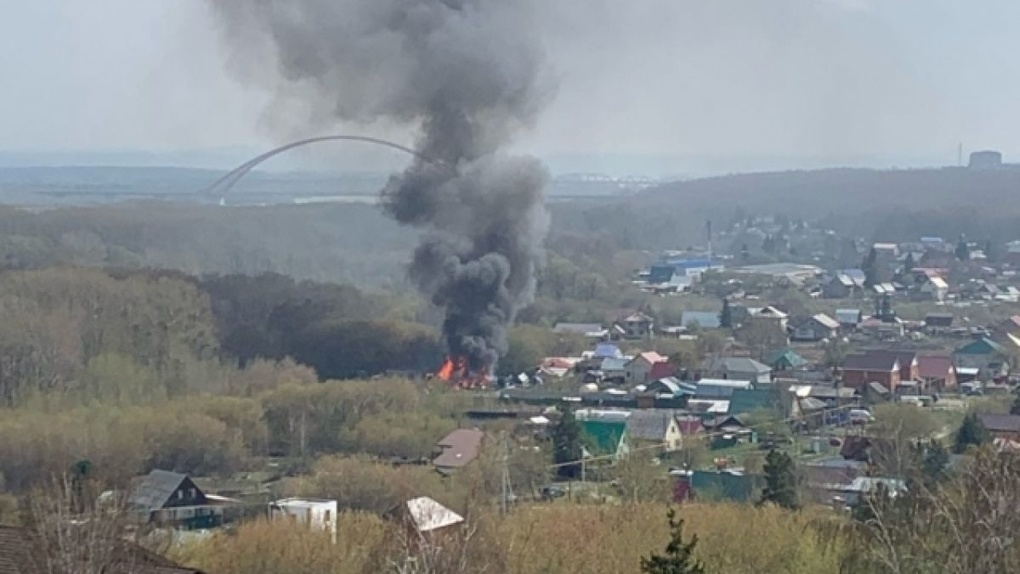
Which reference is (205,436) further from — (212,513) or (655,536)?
(655,536)

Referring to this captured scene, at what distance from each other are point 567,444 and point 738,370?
31.1 feet

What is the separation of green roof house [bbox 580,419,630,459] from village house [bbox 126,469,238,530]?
527 cm

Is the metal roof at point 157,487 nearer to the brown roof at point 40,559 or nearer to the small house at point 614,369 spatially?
the brown roof at point 40,559

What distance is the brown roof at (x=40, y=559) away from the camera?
25.6 ft

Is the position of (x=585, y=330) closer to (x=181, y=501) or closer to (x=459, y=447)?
(x=459, y=447)

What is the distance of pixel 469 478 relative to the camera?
62.9 feet

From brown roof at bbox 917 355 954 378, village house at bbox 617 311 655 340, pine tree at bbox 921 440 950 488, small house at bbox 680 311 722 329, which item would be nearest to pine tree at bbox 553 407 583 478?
pine tree at bbox 921 440 950 488

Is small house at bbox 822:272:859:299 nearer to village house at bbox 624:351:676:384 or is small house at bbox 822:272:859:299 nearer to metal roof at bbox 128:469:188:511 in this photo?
village house at bbox 624:351:676:384

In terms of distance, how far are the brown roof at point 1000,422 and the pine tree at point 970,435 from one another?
2.11ft

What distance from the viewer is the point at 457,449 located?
2242 cm

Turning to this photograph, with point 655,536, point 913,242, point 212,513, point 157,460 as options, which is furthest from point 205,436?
point 913,242

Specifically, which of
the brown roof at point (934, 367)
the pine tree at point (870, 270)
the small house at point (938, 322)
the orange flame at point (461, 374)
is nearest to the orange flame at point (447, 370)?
the orange flame at point (461, 374)

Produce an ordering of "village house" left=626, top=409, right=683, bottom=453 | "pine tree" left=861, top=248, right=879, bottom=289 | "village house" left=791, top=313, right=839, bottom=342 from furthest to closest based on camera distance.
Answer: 1. "pine tree" left=861, top=248, right=879, bottom=289
2. "village house" left=791, top=313, right=839, bottom=342
3. "village house" left=626, top=409, right=683, bottom=453

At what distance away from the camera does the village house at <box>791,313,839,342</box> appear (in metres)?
39.5
